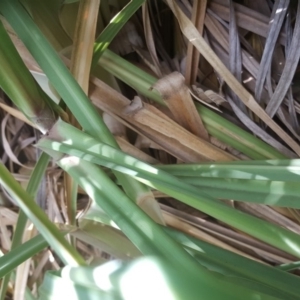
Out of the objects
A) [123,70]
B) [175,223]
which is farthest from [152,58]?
[175,223]

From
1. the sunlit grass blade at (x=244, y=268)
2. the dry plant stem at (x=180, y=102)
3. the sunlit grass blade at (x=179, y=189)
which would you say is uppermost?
the dry plant stem at (x=180, y=102)

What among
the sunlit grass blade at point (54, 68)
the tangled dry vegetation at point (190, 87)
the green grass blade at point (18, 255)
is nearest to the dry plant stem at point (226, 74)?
the tangled dry vegetation at point (190, 87)

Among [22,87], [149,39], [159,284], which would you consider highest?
[149,39]

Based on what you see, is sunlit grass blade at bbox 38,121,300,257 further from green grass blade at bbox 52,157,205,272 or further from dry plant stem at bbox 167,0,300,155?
dry plant stem at bbox 167,0,300,155

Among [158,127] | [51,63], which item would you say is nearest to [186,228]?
[158,127]

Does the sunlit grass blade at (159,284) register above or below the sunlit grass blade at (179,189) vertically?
below

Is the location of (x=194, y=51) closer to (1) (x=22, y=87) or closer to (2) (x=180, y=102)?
(2) (x=180, y=102)

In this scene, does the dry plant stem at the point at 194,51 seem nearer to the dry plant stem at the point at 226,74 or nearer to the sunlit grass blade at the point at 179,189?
the dry plant stem at the point at 226,74

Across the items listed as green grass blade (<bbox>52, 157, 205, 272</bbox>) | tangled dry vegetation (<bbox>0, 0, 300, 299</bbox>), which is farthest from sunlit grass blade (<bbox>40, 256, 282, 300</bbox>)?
tangled dry vegetation (<bbox>0, 0, 300, 299</bbox>)
